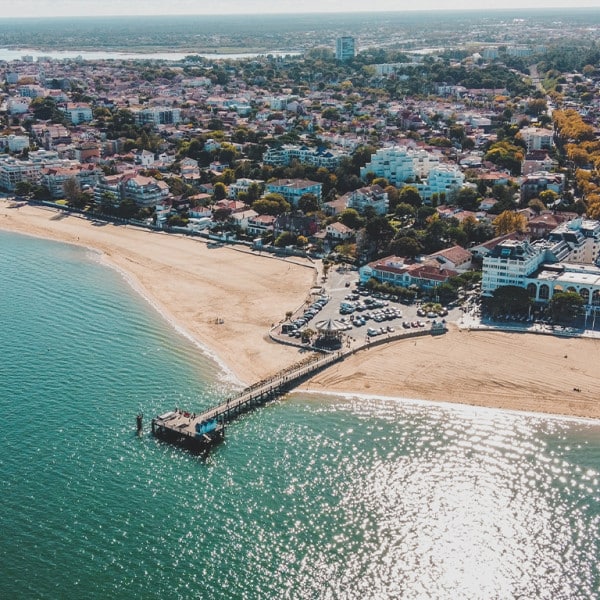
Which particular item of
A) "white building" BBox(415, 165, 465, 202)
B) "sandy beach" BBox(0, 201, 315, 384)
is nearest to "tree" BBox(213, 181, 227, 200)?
"sandy beach" BBox(0, 201, 315, 384)

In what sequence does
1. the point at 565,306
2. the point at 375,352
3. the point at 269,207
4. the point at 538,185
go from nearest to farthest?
1. the point at 375,352
2. the point at 565,306
3. the point at 269,207
4. the point at 538,185

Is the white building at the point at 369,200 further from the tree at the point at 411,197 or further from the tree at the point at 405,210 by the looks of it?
the tree at the point at 405,210

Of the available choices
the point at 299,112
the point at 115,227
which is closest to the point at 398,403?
the point at 115,227

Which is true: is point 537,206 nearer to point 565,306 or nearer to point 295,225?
point 295,225

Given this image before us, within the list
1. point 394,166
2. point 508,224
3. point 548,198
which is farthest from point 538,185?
point 508,224

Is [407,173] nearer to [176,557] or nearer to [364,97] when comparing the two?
[176,557]

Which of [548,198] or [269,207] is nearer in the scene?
[269,207]
